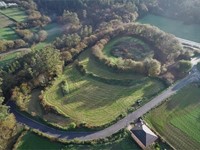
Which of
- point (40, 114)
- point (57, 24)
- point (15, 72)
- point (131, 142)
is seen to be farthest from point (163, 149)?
point (57, 24)

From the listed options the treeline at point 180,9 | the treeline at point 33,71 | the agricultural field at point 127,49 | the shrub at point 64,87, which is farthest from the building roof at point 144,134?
the treeline at point 180,9

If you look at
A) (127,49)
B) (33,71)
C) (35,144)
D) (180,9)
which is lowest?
(35,144)

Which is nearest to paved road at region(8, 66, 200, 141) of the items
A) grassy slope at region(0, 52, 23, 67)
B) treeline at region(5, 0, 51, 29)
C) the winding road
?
the winding road

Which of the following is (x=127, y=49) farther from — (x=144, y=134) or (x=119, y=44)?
(x=144, y=134)

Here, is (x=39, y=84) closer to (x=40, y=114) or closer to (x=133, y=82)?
(x=40, y=114)

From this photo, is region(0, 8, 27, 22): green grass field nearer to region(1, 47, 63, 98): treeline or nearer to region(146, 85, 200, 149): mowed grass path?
region(1, 47, 63, 98): treeline

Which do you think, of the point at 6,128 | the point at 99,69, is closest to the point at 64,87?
the point at 99,69
